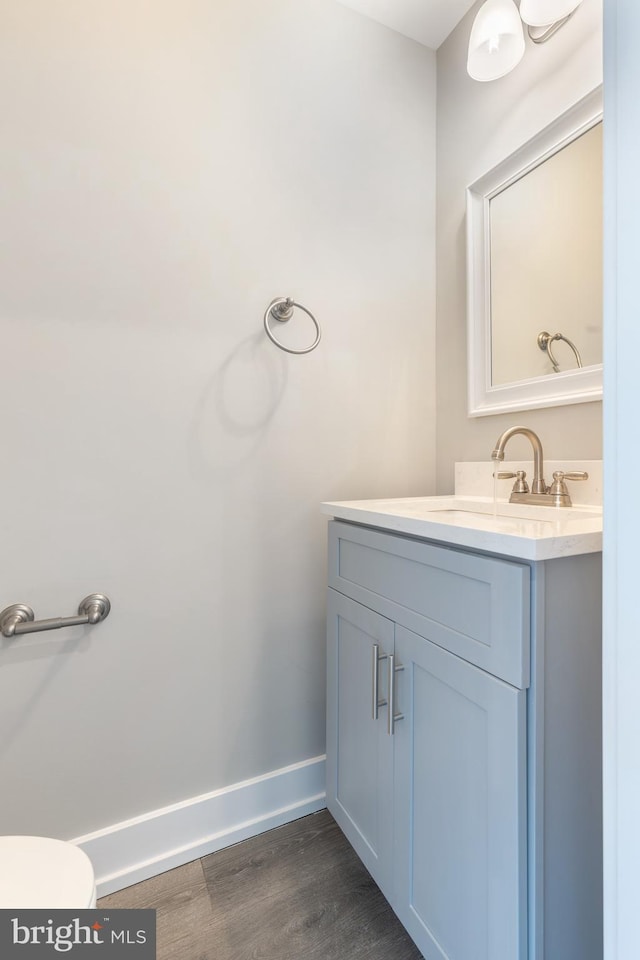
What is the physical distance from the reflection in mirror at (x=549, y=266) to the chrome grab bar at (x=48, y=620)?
4.12ft

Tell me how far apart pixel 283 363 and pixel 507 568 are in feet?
2.96

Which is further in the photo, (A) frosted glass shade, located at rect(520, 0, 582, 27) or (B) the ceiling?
(B) the ceiling

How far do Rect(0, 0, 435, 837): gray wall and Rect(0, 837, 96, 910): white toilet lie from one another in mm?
398

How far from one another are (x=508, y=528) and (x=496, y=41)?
1.28m

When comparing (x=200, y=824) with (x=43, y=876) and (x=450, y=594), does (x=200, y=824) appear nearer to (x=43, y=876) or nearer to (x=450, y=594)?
Answer: (x=43, y=876)

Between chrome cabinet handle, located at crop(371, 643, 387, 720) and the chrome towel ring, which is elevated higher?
the chrome towel ring

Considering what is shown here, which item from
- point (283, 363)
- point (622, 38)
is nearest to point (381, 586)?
point (283, 363)

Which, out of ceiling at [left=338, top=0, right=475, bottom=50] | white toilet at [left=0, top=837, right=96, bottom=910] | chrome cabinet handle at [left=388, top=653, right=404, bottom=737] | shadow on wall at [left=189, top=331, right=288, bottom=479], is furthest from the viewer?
ceiling at [left=338, top=0, right=475, bottom=50]

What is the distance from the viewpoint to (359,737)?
3.50 ft

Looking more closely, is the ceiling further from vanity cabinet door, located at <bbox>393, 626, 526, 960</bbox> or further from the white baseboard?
the white baseboard

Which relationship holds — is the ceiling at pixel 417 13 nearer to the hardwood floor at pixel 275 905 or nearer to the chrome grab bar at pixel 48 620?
the chrome grab bar at pixel 48 620

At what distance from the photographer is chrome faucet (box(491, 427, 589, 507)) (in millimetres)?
1091

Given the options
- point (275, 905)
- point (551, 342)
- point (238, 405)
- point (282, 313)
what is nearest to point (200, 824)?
point (275, 905)

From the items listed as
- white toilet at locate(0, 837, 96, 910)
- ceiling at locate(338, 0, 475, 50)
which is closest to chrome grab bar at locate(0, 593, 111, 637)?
white toilet at locate(0, 837, 96, 910)
